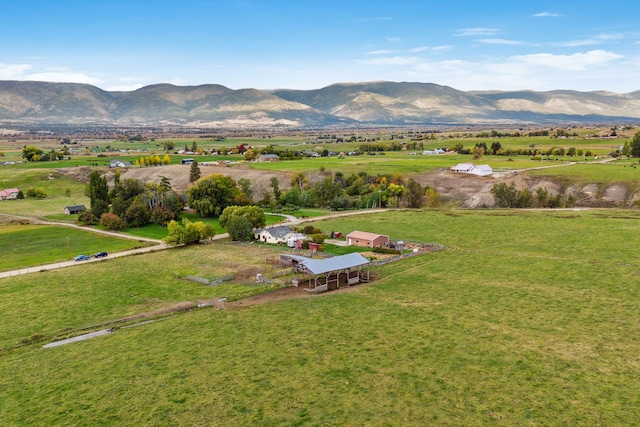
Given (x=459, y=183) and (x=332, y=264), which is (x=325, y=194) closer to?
(x=459, y=183)

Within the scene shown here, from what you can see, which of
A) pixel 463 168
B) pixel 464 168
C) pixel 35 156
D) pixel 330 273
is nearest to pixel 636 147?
pixel 464 168

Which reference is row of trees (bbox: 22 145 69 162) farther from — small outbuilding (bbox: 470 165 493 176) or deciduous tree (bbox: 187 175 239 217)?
small outbuilding (bbox: 470 165 493 176)

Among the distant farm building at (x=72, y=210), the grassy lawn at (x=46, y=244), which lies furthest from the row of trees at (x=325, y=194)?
the distant farm building at (x=72, y=210)

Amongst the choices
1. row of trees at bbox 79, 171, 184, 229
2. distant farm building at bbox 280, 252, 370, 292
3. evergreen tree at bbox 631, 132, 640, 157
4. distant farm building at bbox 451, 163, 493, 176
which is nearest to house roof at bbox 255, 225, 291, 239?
distant farm building at bbox 280, 252, 370, 292

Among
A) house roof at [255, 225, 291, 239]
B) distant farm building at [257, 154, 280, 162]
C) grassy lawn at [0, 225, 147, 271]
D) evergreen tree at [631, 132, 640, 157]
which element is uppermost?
evergreen tree at [631, 132, 640, 157]

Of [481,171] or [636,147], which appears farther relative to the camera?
[636,147]
